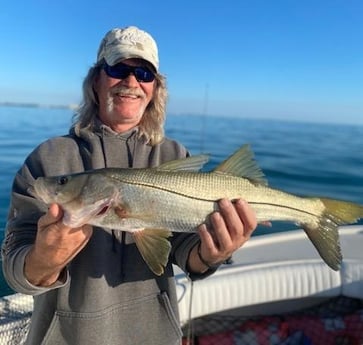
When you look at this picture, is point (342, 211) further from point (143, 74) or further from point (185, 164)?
point (143, 74)

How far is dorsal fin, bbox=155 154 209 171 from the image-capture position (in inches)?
102

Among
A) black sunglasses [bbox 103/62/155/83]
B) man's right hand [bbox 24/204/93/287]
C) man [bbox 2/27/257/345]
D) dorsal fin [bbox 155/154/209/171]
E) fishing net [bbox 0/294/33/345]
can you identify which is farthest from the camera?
fishing net [bbox 0/294/33/345]

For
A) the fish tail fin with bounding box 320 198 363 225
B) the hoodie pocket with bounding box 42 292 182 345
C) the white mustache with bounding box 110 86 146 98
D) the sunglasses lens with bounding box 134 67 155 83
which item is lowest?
the hoodie pocket with bounding box 42 292 182 345

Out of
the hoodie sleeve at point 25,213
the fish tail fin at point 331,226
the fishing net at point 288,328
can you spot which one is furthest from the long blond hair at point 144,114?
the fishing net at point 288,328

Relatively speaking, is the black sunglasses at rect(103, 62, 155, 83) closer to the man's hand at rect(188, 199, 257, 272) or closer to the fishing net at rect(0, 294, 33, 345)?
the man's hand at rect(188, 199, 257, 272)

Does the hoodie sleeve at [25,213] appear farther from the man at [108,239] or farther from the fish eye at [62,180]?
the fish eye at [62,180]

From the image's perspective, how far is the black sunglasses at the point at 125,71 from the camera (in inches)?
106

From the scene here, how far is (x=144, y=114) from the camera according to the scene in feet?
9.64

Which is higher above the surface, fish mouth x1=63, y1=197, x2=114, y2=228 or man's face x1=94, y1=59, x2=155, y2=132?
man's face x1=94, y1=59, x2=155, y2=132

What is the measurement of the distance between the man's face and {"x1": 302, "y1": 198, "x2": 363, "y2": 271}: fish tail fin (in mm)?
1452

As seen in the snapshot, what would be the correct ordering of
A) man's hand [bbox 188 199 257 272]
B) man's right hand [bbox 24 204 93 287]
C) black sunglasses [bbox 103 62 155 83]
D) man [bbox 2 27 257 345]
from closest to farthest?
man's right hand [bbox 24 204 93 287] < man [bbox 2 27 257 345] < man's hand [bbox 188 199 257 272] < black sunglasses [bbox 103 62 155 83]

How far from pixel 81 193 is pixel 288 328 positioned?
337 centimetres

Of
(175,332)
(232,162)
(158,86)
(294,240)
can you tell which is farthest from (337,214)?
(294,240)

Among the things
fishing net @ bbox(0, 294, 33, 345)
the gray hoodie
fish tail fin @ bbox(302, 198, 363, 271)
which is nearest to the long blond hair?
the gray hoodie
